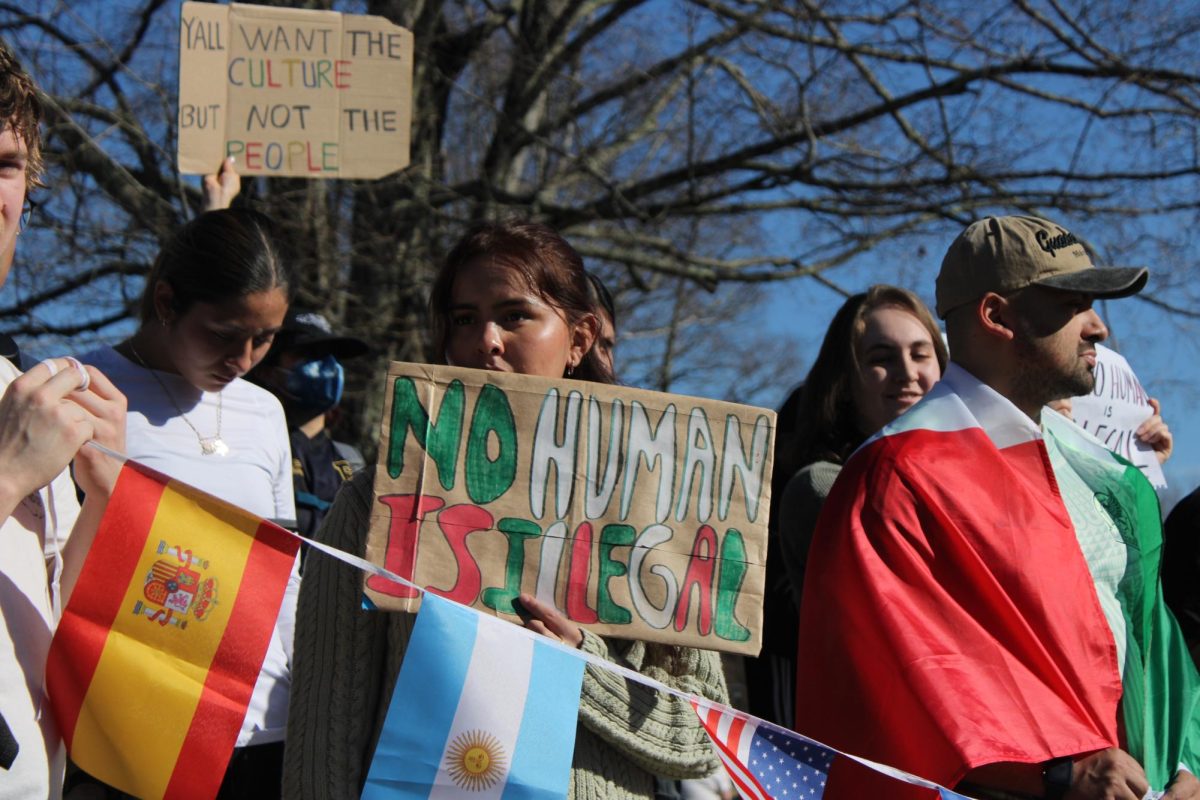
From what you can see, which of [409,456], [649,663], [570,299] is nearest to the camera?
[409,456]

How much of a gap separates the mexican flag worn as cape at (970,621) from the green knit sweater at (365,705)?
0.34 metres

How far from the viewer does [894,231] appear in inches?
348

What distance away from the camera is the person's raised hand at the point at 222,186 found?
4328mm

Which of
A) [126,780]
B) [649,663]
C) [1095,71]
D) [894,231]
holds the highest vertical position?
[1095,71]

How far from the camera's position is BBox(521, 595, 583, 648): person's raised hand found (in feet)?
6.89

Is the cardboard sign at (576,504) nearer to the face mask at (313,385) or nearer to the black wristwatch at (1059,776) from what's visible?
the black wristwatch at (1059,776)

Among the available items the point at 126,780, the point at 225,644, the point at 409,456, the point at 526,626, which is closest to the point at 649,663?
the point at 526,626

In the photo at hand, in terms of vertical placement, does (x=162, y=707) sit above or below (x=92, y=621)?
below

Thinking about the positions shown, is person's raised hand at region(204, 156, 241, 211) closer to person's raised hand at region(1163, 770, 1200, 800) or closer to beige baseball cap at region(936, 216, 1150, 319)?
beige baseball cap at region(936, 216, 1150, 319)

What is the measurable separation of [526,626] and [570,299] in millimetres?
682

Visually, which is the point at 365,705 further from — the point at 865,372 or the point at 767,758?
the point at 865,372

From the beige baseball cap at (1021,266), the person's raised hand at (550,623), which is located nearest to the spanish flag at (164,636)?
the person's raised hand at (550,623)

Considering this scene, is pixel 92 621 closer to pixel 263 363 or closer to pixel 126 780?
pixel 126 780

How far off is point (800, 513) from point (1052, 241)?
0.97 metres
